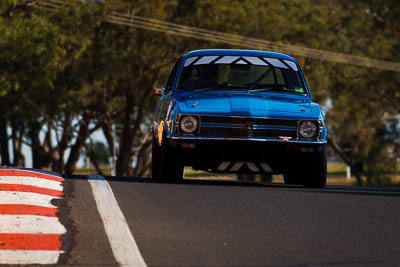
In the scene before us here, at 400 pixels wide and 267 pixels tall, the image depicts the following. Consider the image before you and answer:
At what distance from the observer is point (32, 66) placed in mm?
32438

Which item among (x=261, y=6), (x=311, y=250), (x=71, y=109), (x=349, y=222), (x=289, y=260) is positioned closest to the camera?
(x=289, y=260)

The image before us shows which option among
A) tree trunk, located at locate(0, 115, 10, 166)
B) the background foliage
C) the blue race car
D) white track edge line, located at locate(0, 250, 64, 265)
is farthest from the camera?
tree trunk, located at locate(0, 115, 10, 166)

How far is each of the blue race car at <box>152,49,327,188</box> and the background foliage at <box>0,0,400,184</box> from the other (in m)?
20.7

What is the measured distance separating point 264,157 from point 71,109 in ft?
87.4

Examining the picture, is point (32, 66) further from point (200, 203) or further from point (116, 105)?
point (200, 203)

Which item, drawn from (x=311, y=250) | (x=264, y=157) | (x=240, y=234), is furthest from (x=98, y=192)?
(x=311, y=250)

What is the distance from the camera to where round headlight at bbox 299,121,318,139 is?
10977 millimetres

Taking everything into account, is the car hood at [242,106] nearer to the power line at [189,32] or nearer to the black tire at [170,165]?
the black tire at [170,165]

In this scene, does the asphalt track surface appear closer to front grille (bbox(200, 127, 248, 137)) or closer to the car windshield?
front grille (bbox(200, 127, 248, 137))

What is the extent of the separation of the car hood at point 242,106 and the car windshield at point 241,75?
52 centimetres

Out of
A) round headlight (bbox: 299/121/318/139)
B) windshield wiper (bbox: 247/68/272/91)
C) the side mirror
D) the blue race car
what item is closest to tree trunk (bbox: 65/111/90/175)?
the side mirror

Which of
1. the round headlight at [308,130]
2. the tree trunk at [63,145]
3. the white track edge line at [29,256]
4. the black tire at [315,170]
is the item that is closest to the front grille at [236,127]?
the round headlight at [308,130]

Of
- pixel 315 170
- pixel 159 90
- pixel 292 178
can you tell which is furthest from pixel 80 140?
pixel 315 170

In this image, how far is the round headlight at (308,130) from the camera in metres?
11.0
